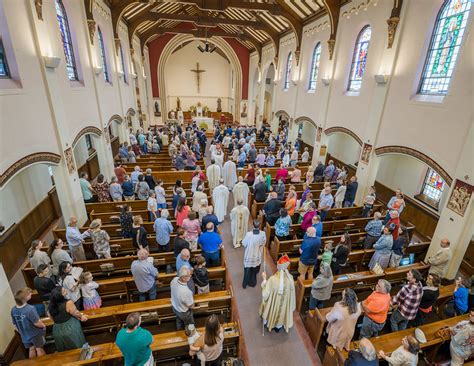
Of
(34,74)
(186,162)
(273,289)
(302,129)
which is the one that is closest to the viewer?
(273,289)

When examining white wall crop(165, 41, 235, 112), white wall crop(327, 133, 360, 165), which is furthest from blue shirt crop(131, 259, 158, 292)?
white wall crop(165, 41, 235, 112)

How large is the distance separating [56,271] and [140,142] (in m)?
9.38

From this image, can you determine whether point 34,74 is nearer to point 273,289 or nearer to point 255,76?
point 273,289

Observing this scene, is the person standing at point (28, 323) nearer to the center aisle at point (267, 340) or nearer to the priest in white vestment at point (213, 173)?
the center aisle at point (267, 340)

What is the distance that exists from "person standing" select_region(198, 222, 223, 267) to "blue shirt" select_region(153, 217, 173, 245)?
90 centimetres

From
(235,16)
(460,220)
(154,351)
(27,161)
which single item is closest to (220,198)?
(154,351)

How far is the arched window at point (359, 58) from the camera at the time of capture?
31.1 ft

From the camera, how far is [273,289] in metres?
4.34

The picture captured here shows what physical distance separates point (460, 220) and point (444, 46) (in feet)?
14.4

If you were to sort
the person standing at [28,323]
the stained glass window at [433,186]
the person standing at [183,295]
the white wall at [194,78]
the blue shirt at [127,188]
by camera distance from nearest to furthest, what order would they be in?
the person standing at [28,323] < the person standing at [183,295] < the blue shirt at [127,188] < the stained glass window at [433,186] < the white wall at [194,78]

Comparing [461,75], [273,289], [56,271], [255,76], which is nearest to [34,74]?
[56,271]

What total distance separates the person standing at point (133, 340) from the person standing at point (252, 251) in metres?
2.56

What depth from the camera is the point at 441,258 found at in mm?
5461

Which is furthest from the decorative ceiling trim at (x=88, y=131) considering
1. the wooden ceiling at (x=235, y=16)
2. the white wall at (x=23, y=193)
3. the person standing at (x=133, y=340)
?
the person standing at (x=133, y=340)
